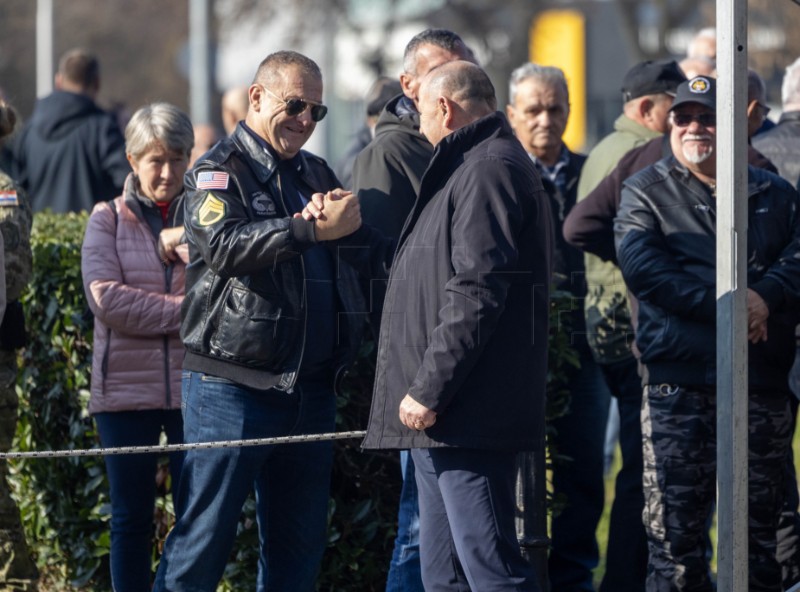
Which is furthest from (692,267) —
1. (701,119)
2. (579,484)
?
(579,484)

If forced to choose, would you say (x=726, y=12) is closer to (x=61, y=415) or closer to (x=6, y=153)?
(x=61, y=415)

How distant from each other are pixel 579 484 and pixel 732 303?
2.19 meters

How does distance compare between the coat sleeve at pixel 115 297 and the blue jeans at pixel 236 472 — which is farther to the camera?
the coat sleeve at pixel 115 297

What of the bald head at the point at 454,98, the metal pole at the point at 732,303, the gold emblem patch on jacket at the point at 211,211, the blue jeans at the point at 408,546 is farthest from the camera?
the blue jeans at the point at 408,546

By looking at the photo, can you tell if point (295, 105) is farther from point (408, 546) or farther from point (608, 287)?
point (608, 287)

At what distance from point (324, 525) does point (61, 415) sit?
4.95 ft

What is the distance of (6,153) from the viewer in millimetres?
9766

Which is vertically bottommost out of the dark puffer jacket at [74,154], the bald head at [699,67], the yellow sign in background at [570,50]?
the dark puffer jacket at [74,154]

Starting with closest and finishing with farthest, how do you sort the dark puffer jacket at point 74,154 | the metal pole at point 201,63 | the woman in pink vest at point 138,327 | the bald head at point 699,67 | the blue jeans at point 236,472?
the blue jeans at point 236,472
the woman in pink vest at point 138,327
the bald head at point 699,67
the dark puffer jacket at point 74,154
the metal pole at point 201,63

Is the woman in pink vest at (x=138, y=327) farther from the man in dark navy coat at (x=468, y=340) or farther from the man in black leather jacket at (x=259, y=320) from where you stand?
the man in dark navy coat at (x=468, y=340)

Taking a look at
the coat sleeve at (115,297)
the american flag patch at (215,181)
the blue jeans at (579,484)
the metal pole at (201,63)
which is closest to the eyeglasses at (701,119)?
the blue jeans at (579,484)

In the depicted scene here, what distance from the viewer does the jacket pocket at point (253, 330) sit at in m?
4.54

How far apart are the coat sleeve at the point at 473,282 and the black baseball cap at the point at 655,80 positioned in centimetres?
253

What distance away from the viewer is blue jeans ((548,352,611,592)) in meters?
6.07
